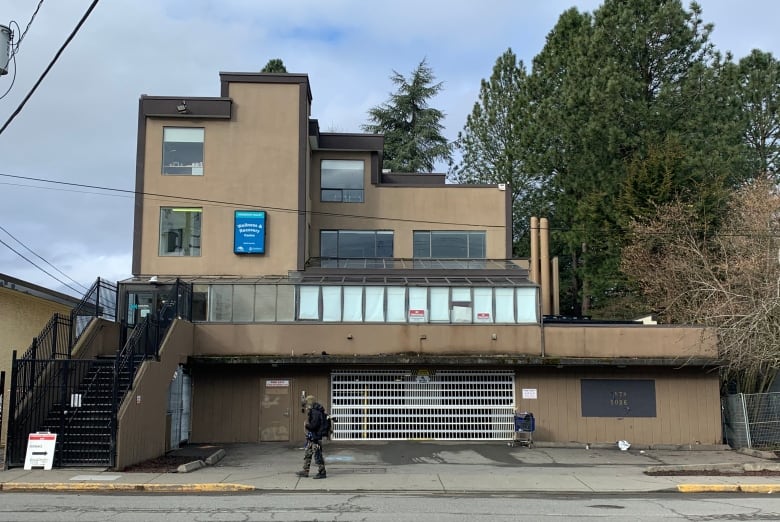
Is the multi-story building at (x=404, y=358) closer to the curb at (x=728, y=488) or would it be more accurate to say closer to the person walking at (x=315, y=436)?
the person walking at (x=315, y=436)

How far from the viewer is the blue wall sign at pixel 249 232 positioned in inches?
1116

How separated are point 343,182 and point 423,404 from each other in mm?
11875

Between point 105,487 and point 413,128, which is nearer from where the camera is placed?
point 105,487

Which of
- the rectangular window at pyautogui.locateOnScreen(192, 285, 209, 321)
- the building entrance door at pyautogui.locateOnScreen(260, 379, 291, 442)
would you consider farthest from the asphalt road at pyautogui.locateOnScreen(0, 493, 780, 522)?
the rectangular window at pyautogui.locateOnScreen(192, 285, 209, 321)

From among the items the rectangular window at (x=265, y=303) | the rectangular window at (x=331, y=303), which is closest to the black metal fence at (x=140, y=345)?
the rectangular window at (x=265, y=303)

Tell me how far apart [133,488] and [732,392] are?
68.7 ft

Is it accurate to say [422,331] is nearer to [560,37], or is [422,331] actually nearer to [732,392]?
[732,392]

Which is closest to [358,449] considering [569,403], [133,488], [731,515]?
[569,403]

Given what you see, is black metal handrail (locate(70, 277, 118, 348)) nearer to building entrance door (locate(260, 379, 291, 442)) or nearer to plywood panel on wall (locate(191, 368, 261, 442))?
plywood panel on wall (locate(191, 368, 261, 442))

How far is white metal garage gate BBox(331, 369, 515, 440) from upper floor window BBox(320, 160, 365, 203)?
10.2 meters

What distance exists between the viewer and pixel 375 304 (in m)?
25.4

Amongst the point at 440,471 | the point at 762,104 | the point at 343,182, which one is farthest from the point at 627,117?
the point at 440,471

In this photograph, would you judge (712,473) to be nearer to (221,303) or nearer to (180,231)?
(221,303)

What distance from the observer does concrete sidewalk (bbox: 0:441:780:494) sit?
49.5 ft
